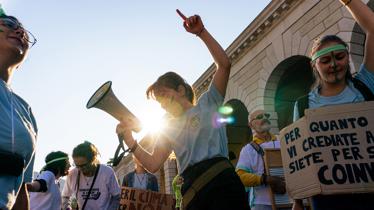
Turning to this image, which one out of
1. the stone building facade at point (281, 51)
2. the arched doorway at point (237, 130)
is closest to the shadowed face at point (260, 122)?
the stone building facade at point (281, 51)

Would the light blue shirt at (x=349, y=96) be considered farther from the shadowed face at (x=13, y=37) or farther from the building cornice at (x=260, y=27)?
the building cornice at (x=260, y=27)

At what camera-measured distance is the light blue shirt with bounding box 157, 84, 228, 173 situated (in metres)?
2.76

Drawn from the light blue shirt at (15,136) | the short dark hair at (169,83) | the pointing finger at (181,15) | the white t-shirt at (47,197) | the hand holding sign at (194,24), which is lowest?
the light blue shirt at (15,136)

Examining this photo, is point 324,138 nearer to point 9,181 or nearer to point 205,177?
point 205,177

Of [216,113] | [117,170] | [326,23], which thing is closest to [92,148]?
[216,113]

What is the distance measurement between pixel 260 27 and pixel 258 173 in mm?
10506

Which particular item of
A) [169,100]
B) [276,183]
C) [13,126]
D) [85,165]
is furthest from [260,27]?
[13,126]

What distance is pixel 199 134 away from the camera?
9.28 feet

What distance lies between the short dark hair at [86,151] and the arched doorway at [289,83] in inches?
387

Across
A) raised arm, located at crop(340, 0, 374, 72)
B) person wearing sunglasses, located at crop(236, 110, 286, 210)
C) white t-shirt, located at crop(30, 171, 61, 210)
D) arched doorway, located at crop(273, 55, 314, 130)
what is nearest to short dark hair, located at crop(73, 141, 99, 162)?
white t-shirt, located at crop(30, 171, 61, 210)

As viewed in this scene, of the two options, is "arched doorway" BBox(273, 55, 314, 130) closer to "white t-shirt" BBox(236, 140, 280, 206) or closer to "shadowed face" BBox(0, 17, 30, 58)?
"white t-shirt" BBox(236, 140, 280, 206)

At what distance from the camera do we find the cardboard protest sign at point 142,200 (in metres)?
6.06

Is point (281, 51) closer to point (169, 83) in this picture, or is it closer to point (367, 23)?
point (169, 83)

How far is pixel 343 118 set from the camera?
2203mm
